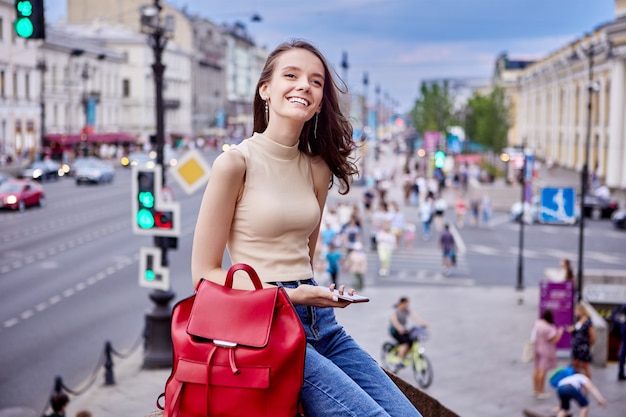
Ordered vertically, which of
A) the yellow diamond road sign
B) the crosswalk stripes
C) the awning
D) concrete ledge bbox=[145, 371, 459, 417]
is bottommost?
the crosswalk stripes

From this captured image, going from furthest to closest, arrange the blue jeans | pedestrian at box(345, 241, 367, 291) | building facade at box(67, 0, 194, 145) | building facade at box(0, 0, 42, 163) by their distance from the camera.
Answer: building facade at box(67, 0, 194, 145) < building facade at box(0, 0, 42, 163) < pedestrian at box(345, 241, 367, 291) < the blue jeans

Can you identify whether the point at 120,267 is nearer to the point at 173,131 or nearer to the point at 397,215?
the point at 397,215

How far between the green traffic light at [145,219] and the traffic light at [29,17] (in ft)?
15.1

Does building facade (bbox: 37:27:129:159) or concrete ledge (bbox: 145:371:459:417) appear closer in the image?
concrete ledge (bbox: 145:371:459:417)

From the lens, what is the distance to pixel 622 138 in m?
62.5

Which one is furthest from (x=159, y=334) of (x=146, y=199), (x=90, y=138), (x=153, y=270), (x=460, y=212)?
(x=90, y=138)

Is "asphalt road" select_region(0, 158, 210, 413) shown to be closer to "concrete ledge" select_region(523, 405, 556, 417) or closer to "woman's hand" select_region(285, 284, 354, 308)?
"concrete ledge" select_region(523, 405, 556, 417)

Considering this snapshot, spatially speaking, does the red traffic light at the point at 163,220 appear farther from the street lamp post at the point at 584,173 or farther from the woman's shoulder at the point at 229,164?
the woman's shoulder at the point at 229,164

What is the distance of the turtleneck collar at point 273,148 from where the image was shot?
3.32 metres

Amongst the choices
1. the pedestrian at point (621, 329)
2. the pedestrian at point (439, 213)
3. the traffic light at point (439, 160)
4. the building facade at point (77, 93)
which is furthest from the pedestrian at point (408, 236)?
the building facade at point (77, 93)

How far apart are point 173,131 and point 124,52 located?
64.3 feet

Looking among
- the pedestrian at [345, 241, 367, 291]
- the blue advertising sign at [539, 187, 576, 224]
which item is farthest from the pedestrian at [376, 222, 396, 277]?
the blue advertising sign at [539, 187, 576, 224]

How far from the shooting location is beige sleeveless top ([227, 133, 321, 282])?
316 centimetres

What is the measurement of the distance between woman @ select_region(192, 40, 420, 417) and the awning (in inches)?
2511
